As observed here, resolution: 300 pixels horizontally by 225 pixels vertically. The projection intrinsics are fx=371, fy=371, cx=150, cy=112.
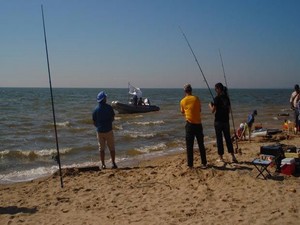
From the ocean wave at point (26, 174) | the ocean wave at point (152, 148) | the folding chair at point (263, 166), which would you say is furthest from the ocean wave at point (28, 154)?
the folding chair at point (263, 166)

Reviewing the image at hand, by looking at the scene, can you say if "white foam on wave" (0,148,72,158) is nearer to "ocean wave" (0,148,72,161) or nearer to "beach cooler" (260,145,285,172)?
"ocean wave" (0,148,72,161)

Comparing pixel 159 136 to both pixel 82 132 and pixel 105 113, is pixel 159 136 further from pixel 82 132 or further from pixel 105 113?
pixel 105 113

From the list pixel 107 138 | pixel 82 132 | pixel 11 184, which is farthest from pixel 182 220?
pixel 82 132

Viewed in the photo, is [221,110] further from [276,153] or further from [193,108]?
[276,153]

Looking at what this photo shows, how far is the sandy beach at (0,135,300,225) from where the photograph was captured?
522cm

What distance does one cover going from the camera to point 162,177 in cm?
729

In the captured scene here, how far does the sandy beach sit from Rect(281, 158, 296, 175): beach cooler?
0.14 m

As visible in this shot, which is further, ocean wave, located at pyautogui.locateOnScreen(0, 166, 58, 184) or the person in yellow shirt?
ocean wave, located at pyautogui.locateOnScreen(0, 166, 58, 184)

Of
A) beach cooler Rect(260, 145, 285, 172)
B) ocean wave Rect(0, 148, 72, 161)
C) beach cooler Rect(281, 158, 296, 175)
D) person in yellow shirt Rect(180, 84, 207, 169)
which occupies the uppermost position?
person in yellow shirt Rect(180, 84, 207, 169)

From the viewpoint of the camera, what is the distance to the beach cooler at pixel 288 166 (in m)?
6.78

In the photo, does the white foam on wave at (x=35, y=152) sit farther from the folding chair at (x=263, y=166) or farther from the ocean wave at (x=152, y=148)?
the folding chair at (x=263, y=166)

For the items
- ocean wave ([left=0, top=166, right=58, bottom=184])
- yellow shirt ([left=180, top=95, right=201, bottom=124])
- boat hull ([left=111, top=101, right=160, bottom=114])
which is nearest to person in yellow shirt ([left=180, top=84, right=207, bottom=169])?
yellow shirt ([left=180, top=95, right=201, bottom=124])

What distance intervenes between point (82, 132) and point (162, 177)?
458 inches

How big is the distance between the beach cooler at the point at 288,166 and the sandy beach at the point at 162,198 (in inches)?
5.6
